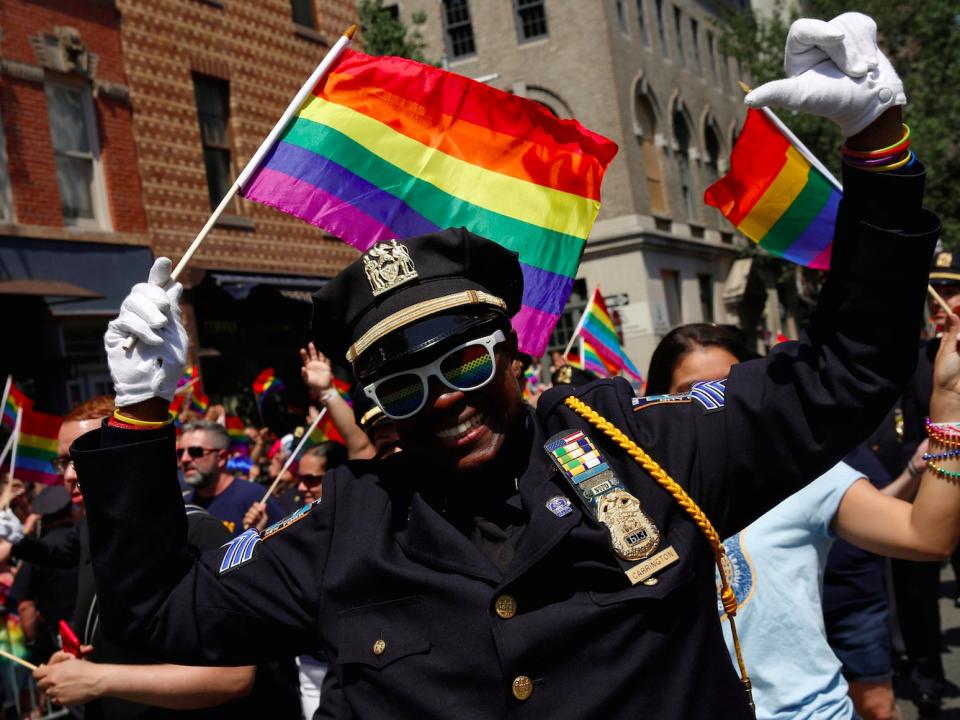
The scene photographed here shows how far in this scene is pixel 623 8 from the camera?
2975 centimetres

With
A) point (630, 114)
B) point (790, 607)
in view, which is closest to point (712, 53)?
point (630, 114)

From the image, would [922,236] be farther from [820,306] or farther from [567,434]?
[567,434]

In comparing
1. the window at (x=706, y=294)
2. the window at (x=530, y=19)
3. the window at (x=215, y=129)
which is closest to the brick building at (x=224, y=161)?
the window at (x=215, y=129)

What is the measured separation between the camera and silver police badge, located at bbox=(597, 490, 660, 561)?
82.8 inches

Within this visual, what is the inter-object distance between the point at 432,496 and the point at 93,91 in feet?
42.7

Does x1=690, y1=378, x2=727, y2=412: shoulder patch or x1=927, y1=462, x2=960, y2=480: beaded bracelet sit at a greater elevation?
x1=690, y1=378, x2=727, y2=412: shoulder patch

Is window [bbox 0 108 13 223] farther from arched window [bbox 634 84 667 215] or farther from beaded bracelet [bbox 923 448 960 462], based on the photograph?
arched window [bbox 634 84 667 215]

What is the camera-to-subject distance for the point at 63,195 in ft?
44.3

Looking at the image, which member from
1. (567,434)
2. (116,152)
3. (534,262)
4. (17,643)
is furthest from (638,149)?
(567,434)

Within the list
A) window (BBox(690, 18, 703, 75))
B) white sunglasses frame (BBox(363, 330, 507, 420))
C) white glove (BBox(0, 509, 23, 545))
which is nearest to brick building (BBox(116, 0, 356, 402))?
white glove (BBox(0, 509, 23, 545))

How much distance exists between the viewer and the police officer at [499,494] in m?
2.04

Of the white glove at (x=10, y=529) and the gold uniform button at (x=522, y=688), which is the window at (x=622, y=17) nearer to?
the white glove at (x=10, y=529)

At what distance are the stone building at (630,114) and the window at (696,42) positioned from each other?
0.43 m

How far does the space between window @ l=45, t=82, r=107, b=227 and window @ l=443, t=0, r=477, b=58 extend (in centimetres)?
1778
